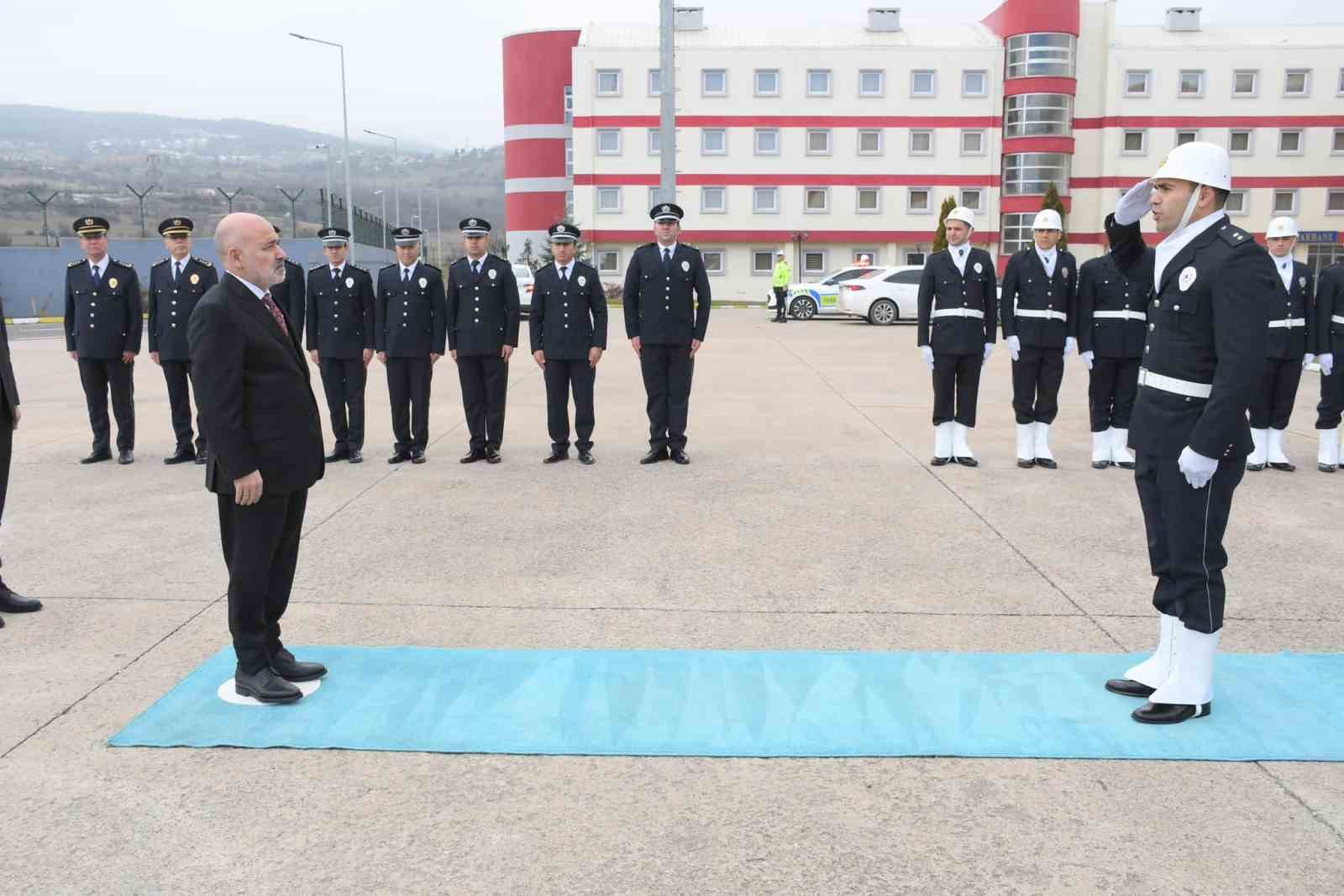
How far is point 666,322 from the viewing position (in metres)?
9.48

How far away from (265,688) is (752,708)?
191cm

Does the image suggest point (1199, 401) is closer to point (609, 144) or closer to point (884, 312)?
point (884, 312)

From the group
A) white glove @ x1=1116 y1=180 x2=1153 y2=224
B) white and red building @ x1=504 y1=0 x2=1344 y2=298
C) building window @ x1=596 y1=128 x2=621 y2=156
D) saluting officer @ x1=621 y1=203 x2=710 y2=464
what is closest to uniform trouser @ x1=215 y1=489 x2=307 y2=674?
white glove @ x1=1116 y1=180 x2=1153 y2=224

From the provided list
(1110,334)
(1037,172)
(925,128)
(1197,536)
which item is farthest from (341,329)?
(1037,172)

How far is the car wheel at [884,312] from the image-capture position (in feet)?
93.8

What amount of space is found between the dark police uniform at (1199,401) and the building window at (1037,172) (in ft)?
175

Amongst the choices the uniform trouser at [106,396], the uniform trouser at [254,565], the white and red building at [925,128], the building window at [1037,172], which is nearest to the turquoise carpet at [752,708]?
the uniform trouser at [254,565]

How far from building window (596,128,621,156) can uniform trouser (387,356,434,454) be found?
46.4 metres

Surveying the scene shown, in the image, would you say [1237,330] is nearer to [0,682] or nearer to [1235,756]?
[1235,756]

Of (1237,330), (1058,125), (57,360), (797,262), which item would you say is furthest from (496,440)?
(1058,125)

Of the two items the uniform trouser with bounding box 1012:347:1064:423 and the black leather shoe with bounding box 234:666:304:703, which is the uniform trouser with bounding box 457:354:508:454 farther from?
the black leather shoe with bounding box 234:666:304:703

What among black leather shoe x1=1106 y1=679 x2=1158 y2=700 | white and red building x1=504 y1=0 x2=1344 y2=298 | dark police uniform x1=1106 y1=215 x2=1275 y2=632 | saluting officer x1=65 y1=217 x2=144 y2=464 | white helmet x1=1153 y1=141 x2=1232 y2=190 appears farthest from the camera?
white and red building x1=504 y1=0 x2=1344 y2=298

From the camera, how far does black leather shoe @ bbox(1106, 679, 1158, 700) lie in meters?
4.31

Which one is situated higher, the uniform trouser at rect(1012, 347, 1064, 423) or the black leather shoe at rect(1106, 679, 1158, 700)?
the uniform trouser at rect(1012, 347, 1064, 423)
